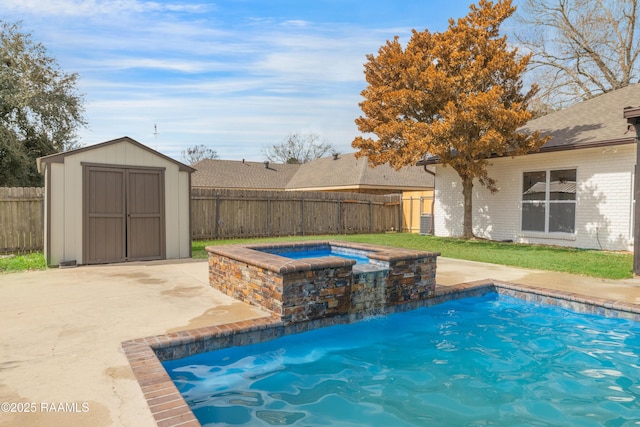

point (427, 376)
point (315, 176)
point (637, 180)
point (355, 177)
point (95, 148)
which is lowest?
point (427, 376)

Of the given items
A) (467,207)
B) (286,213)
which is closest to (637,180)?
(467,207)

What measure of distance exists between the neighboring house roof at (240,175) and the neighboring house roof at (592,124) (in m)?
17.3

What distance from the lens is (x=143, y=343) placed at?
3588mm

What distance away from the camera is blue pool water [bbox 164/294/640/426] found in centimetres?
314

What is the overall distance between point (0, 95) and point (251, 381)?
1875 centimetres

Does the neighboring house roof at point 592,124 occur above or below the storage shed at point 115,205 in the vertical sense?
above

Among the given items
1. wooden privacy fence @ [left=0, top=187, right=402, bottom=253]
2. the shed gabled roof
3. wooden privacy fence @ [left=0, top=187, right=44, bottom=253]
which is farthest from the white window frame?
wooden privacy fence @ [left=0, top=187, right=44, bottom=253]

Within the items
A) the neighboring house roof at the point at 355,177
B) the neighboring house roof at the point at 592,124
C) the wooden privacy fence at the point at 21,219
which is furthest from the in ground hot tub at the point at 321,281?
the neighboring house roof at the point at 355,177

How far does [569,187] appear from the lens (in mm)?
11180

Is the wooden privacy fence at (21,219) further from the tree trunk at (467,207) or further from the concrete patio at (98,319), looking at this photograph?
the tree trunk at (467,207)

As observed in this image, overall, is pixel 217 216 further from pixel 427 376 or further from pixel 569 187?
pixel 427 376

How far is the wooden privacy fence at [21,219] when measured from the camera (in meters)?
9.77

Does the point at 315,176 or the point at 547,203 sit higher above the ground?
the point at 315,176

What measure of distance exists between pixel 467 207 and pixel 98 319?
1143 cm
